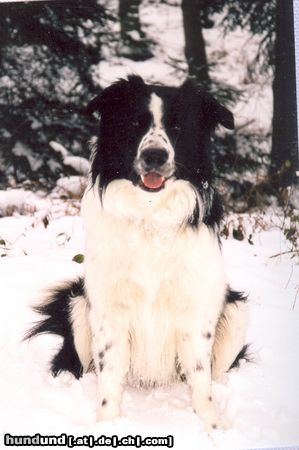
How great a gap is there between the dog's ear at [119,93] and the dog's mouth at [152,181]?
0.93 ft

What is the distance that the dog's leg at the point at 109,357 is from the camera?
2.08 m

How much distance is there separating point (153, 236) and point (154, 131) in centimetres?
38

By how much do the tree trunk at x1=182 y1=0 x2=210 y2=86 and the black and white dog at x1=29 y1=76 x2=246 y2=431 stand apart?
0.73m

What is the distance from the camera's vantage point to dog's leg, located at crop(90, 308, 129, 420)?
2.08 metres

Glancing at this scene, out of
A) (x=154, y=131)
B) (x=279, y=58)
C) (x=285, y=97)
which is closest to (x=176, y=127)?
(x=154, y=131)

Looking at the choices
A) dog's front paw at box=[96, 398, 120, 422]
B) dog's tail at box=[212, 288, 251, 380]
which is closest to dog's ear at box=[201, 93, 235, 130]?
dog's tail at box=[212, 288, 251, 380]

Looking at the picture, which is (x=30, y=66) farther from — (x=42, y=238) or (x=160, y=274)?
(x=160, y=274)

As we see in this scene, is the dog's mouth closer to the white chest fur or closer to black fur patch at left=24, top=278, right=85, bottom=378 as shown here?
the white chest fur

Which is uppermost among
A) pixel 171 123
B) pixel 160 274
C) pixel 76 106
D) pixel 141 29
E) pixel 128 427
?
pixel 141 29

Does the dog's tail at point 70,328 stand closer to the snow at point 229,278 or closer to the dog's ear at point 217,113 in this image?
the snow at point 229,278

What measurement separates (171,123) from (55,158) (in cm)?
137

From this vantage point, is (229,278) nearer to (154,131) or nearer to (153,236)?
(153,236)

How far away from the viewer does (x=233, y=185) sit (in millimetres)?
3336

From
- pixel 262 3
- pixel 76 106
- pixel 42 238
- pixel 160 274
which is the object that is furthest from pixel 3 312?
pixel 262 3
